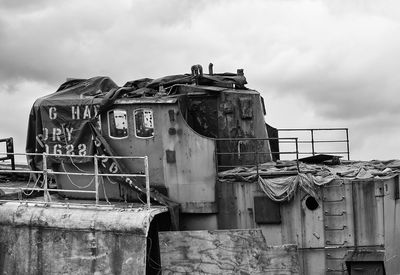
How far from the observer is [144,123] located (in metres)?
14.3

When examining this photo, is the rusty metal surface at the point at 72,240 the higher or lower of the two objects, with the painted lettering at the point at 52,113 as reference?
lower

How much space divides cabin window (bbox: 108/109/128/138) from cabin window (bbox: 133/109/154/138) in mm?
285

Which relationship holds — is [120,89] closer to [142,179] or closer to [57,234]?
[142,179]

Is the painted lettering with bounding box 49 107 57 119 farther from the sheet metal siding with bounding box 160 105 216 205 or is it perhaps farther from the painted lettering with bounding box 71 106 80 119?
the sheet metal siding with bounding box 160 105 216 205

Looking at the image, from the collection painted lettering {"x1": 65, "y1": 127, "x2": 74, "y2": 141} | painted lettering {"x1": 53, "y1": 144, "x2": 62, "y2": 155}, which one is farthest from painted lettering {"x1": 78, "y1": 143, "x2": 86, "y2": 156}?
painted lettering {"x1": 53, "y1": 144, "x2": 62, "y2": 155}

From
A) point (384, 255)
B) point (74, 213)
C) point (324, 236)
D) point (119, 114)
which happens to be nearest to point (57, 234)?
point (74, 213)

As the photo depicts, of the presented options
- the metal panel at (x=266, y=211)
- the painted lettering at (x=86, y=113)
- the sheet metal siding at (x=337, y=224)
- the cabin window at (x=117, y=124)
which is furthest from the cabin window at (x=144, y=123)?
the metal panel at (x=266, y=211)

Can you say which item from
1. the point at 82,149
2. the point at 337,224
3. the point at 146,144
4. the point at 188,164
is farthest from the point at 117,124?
the point at 337,224

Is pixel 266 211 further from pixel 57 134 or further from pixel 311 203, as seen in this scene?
pixel 57 134

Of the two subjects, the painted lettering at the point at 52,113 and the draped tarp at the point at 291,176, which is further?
the painted lettering at the point at 52,113

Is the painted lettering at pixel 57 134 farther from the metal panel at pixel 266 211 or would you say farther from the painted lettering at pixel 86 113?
the metal panel at pixel 266 211

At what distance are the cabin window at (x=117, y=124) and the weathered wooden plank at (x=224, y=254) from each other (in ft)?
8.79

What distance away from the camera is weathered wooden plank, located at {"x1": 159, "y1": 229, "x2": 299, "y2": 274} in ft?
42.5

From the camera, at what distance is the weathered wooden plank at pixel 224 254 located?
42.5 feet
